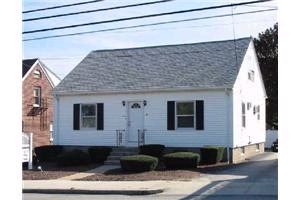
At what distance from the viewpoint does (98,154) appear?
70.2 feet

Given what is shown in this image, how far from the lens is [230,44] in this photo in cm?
2383

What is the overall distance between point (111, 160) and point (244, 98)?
22.7 feet

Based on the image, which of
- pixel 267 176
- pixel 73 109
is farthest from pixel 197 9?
pixel 73 109

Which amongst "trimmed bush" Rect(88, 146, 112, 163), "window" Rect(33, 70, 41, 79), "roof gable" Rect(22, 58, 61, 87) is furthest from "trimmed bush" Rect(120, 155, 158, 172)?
"window" Rect(33, 70, 41, 79)

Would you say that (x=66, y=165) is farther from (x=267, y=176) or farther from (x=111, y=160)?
(x=267, y=176)

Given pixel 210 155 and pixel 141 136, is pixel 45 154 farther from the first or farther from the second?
pixel 210 155

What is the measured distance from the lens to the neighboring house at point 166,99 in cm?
2106

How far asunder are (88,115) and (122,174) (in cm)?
668

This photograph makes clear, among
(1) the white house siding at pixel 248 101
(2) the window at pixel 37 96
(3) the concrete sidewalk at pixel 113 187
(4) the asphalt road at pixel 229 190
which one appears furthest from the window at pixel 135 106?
(2) the window at pixel 37 96

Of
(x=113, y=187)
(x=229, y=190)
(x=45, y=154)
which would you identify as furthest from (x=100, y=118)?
(x=229, y=190)

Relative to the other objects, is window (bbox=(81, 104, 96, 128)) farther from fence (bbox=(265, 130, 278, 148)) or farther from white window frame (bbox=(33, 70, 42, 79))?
fence (bbox=(265, 130, 278, 148))

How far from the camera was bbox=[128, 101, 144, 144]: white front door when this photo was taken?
2231 cm
